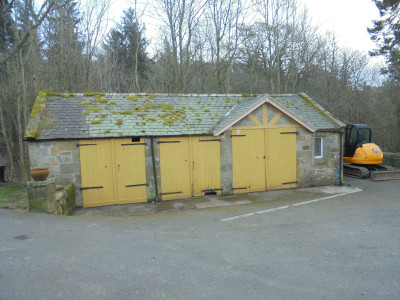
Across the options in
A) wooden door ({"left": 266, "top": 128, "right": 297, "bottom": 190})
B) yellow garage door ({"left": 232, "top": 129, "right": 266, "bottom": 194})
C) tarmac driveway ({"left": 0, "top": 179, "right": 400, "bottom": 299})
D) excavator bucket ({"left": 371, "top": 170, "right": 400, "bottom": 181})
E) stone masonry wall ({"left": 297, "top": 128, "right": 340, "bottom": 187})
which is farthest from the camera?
excavator bucket ({"left": 371, "top": 170, "right": 400, "bottom": 181})

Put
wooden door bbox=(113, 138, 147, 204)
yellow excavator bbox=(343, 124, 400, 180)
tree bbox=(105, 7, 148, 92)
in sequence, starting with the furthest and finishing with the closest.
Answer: tree bbox=(105, 7, 148, 92) → yellow excavator bbox=(343, 124, 400, 180) → wooden door bbox=(113, 138, 147, 204)

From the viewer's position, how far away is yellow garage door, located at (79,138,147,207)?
1059cm

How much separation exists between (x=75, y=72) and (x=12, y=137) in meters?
5.96

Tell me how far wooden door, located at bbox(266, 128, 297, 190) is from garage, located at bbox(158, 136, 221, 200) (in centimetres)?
230

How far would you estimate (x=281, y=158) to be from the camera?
41.8ft

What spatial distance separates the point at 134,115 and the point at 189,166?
2.95 m

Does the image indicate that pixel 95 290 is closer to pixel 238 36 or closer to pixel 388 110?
pixel 238 36

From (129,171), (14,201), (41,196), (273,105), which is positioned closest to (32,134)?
(14,201)

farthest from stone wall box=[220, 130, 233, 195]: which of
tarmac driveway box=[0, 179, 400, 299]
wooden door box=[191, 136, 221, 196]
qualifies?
tarmac driveway box=[0, 179, 400, 299]

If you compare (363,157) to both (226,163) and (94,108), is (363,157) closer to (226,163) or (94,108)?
(226,163)

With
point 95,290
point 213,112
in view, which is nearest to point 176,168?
point 213,112

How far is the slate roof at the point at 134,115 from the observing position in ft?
34.9

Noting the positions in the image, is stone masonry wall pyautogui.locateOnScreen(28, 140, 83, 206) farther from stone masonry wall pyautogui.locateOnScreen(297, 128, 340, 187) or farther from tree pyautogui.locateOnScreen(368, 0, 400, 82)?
tree pyautogui.locateOnScreen(368, 0, 400, 82)

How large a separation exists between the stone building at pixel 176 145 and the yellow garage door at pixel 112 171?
0.03 m
